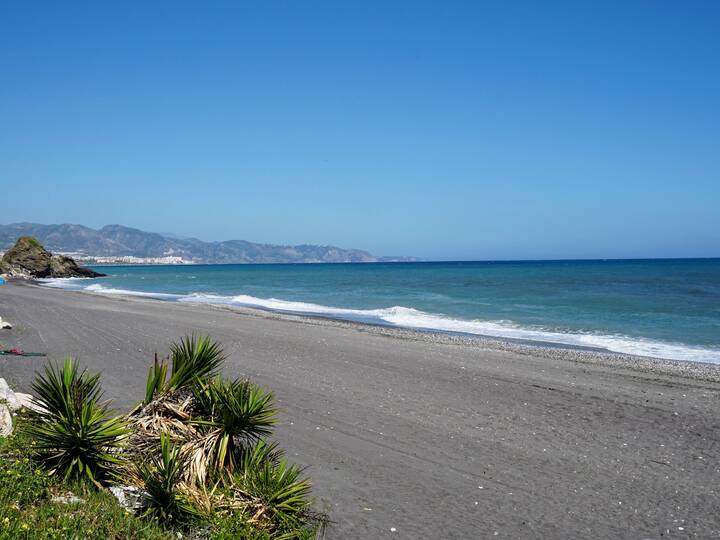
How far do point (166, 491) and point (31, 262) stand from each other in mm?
87212

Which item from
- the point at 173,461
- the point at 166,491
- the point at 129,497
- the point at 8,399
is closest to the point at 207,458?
the point at 173,461

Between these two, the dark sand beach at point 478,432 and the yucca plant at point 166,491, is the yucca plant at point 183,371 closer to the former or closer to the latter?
the yucca plant at point 166,491

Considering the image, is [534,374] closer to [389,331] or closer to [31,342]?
[389,331]

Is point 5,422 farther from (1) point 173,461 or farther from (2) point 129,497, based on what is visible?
(1) point 173,461

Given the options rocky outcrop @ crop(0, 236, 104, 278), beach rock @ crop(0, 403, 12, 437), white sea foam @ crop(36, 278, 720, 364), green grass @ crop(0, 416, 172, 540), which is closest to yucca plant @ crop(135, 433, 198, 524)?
green grass @ crop(0, 416, 172, 540)

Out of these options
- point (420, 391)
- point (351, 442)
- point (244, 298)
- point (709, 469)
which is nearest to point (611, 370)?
point (420, 391)

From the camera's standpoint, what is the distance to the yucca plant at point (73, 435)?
5.42m

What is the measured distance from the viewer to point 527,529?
18.7ft

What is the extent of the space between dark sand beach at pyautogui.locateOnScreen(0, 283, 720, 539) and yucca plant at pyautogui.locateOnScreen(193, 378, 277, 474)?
1170mm

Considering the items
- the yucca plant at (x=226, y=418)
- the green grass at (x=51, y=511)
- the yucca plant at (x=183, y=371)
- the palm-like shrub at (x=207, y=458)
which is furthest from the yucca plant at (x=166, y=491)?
the yucca plant at (x=183, y=371)

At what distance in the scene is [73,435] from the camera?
5.44 metres

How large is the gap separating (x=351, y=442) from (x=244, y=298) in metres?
36.1

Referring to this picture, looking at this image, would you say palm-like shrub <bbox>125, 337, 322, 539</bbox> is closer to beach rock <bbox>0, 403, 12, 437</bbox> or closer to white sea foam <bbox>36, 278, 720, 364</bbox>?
beach rock <bbox>0, 403, 12, 437</bbox>

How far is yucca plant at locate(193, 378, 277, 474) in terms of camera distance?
217 inches
